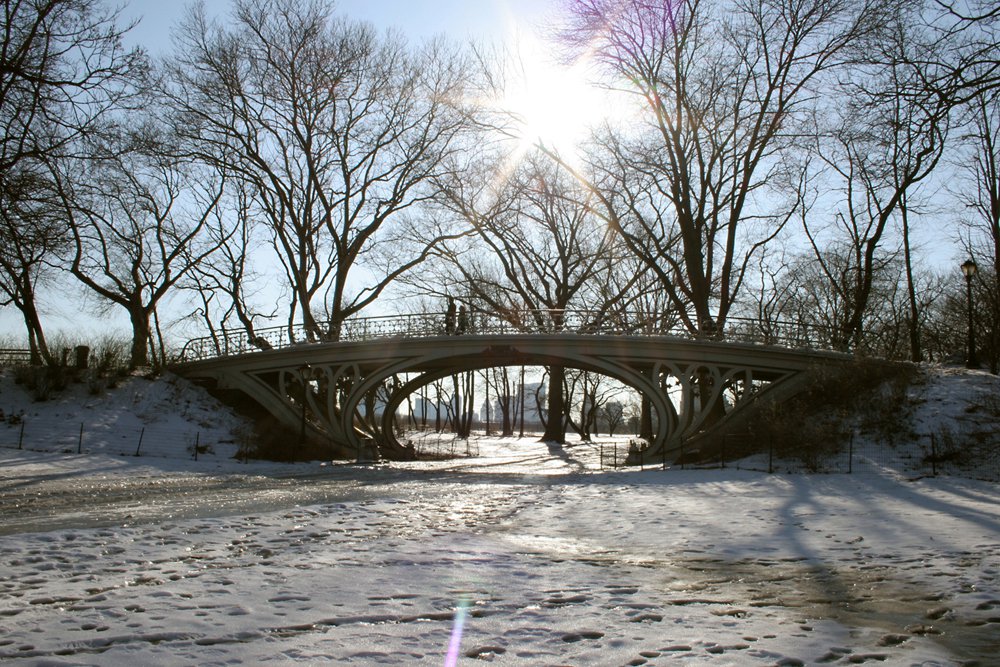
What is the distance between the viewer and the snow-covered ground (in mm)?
5277

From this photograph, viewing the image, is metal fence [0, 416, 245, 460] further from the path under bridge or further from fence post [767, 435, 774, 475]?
fence post [767, 435, 774, 475]

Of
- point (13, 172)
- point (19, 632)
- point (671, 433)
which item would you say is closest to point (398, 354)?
point (671, 433)

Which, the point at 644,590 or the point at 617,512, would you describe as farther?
the point at 617,512

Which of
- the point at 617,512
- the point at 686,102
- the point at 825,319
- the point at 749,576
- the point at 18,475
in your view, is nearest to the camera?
the point at 749,576

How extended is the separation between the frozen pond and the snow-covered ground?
1.2 inches

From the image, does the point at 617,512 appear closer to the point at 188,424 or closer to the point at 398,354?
the point at 398,354

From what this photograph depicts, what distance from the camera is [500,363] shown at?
32.0 meters

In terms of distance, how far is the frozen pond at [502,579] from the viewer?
527 cm

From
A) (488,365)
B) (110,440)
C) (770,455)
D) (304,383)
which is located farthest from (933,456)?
(110,440)

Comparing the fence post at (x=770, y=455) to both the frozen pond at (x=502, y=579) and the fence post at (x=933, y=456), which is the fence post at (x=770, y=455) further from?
the frozen pond at (x=502, y=579)

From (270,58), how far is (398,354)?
43.4 ft

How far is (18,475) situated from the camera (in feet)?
59.4

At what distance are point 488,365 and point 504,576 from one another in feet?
81.0

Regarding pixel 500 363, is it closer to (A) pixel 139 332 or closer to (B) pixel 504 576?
(A) pixel 139 332
